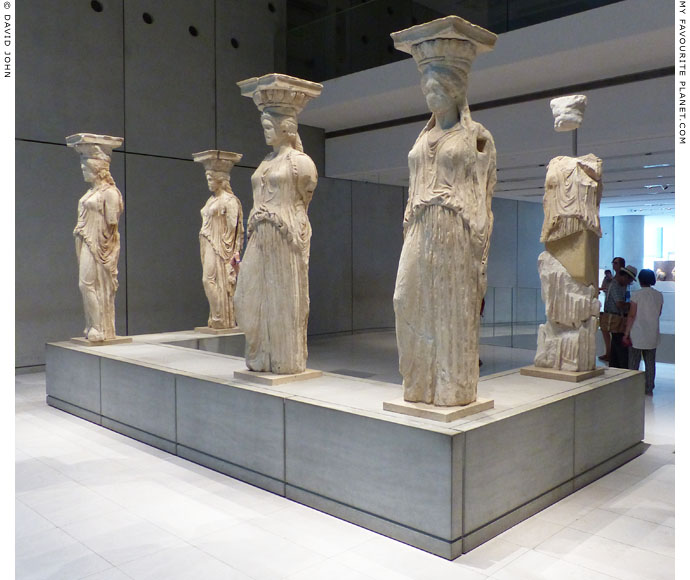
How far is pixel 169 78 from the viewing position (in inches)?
444

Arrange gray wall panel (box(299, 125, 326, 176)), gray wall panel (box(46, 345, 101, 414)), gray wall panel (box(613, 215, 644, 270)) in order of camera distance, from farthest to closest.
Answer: gray wall panel (box(613, 215, 644, 270))
gray wall panel (box(299, 125, 326, 176))
gray wall panel (box(46, 345, 101, 414))

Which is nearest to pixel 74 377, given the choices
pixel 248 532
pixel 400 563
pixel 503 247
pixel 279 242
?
pixel 279 242

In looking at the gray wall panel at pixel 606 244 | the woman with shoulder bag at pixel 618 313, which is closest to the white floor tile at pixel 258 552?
the woman with shoulder bag at pixel 618 313

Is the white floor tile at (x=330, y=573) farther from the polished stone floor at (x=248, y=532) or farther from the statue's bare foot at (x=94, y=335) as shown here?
the statue's bare foot at (x=94, y=335)

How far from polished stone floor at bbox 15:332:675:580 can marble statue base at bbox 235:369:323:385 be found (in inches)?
31.0

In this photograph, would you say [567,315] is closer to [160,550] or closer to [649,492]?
[649,492]

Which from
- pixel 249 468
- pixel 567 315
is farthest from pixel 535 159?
pixel 249 468

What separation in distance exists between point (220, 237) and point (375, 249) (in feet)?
19.3

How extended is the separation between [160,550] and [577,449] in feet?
9.63

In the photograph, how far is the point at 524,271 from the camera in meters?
17.7

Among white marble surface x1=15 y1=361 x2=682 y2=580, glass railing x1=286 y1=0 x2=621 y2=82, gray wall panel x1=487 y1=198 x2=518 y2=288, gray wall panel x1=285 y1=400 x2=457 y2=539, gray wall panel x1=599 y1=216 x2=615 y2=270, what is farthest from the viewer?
gray wall panel x1=487 y1=198 x2=518 y2=288

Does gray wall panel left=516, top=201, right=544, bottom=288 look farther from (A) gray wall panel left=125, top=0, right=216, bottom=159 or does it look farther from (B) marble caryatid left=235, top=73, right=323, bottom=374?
(B) marble caryatid left=235, top=73, right=323, bottom=374

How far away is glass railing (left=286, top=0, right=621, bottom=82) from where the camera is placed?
884 centimetres

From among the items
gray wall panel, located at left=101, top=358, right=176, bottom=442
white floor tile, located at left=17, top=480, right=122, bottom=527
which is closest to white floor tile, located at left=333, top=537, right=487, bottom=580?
white floor tile, located at left=17, top=480, right=122, bottom=527
